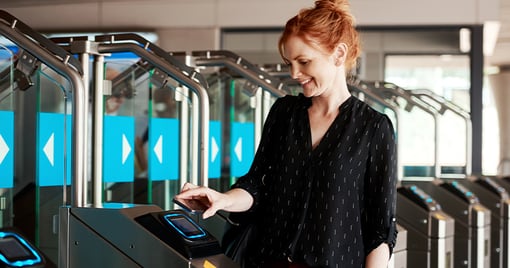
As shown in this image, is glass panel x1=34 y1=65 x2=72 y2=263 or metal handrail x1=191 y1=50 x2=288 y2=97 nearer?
glass panel x1=34 y1=65 x2=72 y2=263

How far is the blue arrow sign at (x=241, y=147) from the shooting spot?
550cm

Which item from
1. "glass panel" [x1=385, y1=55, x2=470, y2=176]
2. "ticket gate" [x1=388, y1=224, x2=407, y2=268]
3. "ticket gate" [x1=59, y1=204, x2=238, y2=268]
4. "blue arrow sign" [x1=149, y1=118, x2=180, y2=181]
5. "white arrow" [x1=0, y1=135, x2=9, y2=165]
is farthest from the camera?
"glass panel" [x1=385, y1=55, x2=470, y2=176]

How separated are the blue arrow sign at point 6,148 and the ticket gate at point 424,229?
2.52 m

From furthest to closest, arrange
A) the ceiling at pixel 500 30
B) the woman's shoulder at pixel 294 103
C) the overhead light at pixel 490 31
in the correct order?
the ceiling at pixel 500 30, the overhead light at pixel 490 31, the woman's shoulder at pixel 294 103

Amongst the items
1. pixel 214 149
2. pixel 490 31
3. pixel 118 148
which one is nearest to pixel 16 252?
pixel 118 148

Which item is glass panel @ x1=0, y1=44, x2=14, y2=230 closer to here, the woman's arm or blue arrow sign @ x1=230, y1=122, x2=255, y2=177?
the woman's arm

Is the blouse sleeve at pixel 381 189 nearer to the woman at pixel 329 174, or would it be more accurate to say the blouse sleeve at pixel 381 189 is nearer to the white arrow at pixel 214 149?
the woman at pixel 329 174

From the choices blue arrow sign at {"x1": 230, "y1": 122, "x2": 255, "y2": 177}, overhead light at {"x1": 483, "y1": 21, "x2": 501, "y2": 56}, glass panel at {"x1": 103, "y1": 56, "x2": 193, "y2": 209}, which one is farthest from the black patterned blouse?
overhead light at {"x1": 483, "y1": 21, "x2": 501, "y2": 56}

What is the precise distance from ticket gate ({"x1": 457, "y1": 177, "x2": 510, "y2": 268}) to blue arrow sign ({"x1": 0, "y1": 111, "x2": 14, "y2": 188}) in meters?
4.18

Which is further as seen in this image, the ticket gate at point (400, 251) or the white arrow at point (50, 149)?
the ticket gate at point (400, 251)

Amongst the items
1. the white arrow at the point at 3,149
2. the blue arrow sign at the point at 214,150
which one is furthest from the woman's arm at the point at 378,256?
the blue arrow sign at the point at 214,150

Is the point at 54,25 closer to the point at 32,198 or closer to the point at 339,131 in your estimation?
the point at 32,198

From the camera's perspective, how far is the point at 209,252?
8.83 feet

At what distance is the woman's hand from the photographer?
2.14m
